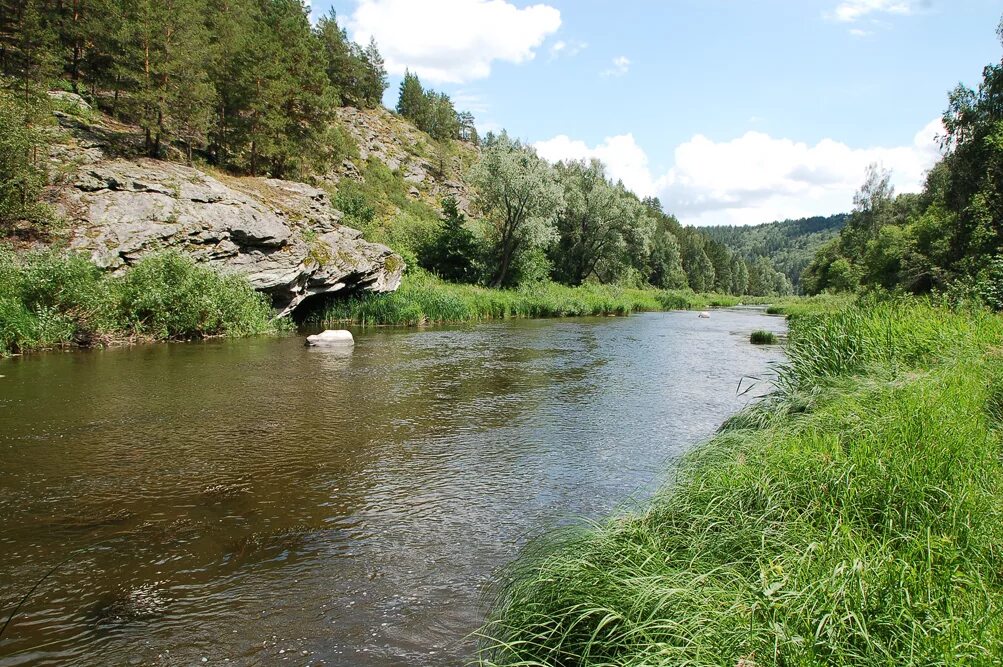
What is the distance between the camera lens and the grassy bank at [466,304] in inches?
1213

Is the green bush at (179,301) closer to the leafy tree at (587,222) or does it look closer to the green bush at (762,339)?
the green bush at (762,339)

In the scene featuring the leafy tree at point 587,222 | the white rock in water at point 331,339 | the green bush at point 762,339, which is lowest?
the green bush at point 762,339

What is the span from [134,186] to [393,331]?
39.2 ft

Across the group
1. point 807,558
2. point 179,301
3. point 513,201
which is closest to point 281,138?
point 179,301

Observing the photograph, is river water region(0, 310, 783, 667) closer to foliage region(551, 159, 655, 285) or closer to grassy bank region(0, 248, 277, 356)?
grassy bank region(0, 248, 277, 356)

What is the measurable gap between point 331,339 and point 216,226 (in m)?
7.48

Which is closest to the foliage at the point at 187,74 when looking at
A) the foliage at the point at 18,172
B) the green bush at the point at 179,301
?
the foliage at the point at 18,172

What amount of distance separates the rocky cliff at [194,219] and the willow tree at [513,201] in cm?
1681

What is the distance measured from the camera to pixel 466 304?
35156 millimetres

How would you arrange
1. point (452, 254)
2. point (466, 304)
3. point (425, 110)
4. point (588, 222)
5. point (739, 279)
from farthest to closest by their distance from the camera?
1. point (739, 279)
2. point (425, 110)
3. point (588, 222)
4. point (452, 254)
5. point (466, 304)

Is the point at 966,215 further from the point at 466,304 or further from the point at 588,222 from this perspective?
the point at 588,222

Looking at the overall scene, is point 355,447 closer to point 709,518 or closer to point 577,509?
point 577,509

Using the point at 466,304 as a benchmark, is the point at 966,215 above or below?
above

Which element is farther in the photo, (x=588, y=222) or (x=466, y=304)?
(x=588, y=222)
